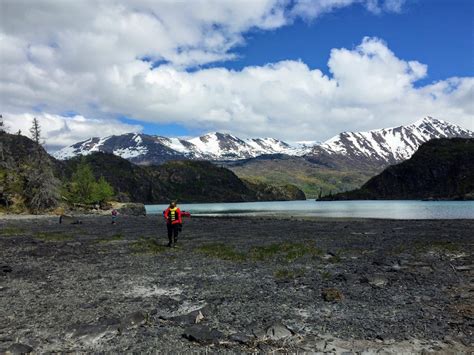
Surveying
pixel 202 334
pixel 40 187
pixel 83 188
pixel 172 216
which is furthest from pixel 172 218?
pixel 83 188

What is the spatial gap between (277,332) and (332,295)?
480 centimetres

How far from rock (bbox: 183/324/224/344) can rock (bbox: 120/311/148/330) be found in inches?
72.2

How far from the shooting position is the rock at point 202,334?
36.4 ft

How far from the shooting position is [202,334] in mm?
11414

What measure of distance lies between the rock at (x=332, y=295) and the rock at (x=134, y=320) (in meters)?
7.27

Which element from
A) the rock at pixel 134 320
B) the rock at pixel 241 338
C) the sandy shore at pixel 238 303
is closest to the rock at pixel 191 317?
the sandy shore at pixel 238 303

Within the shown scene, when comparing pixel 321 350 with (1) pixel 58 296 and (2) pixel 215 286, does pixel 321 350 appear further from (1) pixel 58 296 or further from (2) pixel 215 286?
(1) pixel 58 296

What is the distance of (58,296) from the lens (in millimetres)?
16188

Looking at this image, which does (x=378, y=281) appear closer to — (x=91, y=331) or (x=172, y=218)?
(x=91, y=331)

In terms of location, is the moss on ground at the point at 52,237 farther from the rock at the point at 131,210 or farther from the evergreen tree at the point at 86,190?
the evergreen tree at the point at 86,190

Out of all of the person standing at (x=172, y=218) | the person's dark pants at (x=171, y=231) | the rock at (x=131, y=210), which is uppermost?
the person standing at (x=172, y=218)

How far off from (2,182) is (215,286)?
92991mm

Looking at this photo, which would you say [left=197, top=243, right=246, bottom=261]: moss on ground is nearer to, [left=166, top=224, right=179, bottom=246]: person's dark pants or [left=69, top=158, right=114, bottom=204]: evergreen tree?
[left=166, top=224, right=179, bottom=246]: person's dark pants

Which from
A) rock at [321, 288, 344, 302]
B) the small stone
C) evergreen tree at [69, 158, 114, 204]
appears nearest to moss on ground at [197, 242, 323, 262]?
the small stone
